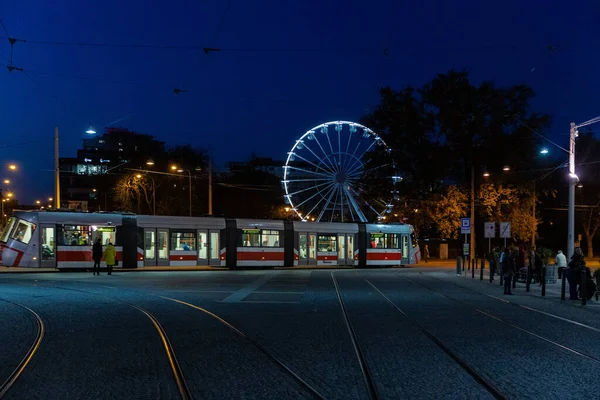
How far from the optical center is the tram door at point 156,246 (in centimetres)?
3234

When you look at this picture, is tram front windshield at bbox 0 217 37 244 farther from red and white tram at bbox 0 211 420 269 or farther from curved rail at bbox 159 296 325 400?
curved rail at bbox 159 296 325 400

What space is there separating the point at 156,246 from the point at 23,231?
6.46 m

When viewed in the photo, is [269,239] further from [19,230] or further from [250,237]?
[19,230]

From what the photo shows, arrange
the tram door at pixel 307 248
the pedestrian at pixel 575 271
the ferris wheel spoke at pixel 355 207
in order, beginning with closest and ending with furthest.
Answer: the pedestrian at pixel 575 271 → the tram door at pixel 307 248 → the ferris wheel spoke at pixel 355 207

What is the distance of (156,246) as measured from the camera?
32719 mm

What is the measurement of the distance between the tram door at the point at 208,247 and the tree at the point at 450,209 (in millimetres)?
21506

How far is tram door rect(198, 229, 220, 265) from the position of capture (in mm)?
33947

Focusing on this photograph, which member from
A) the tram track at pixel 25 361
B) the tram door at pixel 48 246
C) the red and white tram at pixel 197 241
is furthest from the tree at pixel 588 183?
the tram track at pixel 25 361

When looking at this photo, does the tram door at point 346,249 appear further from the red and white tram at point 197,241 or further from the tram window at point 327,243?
the tram window at point 327,243

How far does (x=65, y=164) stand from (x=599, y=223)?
8952cm

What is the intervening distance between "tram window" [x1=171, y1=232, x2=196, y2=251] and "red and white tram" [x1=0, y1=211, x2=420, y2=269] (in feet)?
0.17

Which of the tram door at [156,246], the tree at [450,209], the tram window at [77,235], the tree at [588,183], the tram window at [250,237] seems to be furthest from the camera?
the tree at [588,183]

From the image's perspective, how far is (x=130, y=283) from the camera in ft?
77.0

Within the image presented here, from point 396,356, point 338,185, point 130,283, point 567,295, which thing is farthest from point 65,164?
point 396,356
